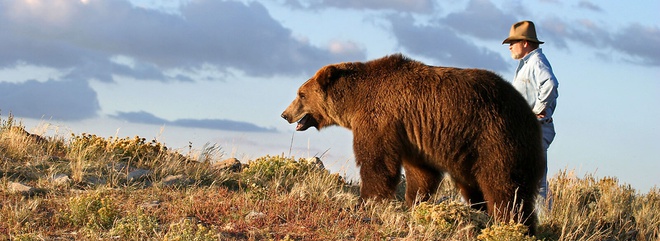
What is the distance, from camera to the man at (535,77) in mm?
9672

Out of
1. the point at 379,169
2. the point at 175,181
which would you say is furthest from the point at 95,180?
the point at 379,169

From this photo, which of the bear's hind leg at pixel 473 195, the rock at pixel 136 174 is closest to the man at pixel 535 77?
the bear's hind leg at pixel 473 195

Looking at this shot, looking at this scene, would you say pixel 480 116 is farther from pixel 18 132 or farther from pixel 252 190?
pixel 18 132

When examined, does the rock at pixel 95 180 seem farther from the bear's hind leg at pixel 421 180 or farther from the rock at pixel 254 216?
the bear's hind leg at pixel 421 180

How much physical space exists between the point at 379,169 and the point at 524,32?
9.45ft

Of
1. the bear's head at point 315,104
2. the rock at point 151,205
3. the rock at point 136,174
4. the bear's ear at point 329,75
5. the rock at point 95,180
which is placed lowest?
the rock at point 151,205

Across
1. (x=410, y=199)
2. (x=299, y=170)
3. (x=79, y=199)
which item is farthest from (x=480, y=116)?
(x=79, y=199)

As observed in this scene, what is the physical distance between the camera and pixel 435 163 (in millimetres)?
8859

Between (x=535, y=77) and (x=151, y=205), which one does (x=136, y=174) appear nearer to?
(x=151, y=205)

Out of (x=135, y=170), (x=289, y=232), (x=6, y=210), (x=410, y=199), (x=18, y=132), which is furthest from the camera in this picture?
(x=18, y=132)

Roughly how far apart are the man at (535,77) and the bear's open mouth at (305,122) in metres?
2.55

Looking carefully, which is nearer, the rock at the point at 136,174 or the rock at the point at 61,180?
the rock at the point at 61,180

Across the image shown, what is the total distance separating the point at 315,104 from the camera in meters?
9.84

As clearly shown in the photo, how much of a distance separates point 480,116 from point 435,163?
0.77 metres
